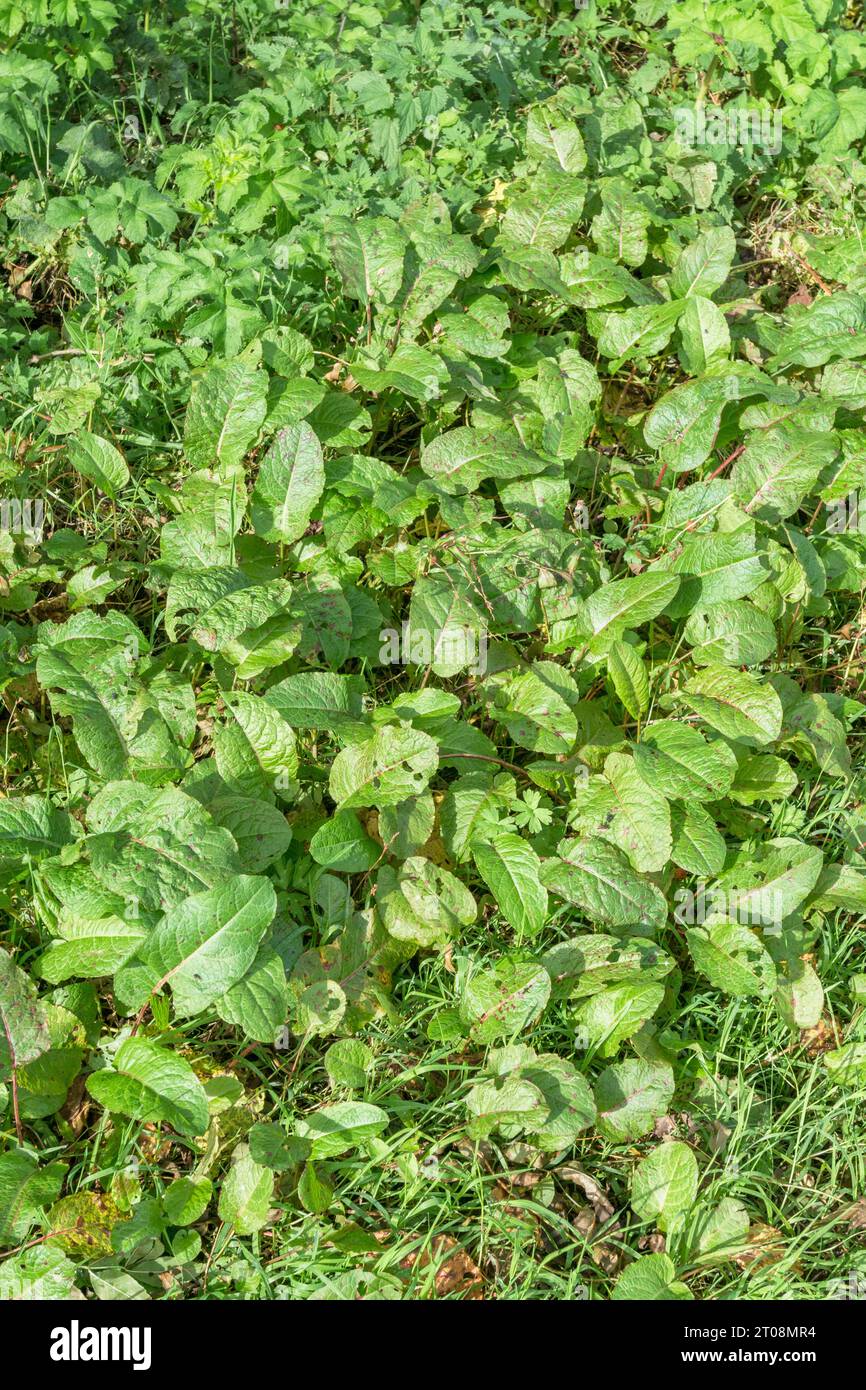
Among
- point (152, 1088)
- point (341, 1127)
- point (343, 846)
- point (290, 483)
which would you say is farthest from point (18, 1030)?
point (290, 483)

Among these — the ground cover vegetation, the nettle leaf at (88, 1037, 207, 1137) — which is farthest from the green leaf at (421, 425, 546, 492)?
the nettle leaf at (88, 1037, 207, 1137)

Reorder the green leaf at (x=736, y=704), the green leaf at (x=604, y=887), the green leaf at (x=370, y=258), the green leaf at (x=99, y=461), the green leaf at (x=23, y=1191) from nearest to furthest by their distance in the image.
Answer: the green leaf at (x=23, y=1191)
the green leaf at (x=604, y=887)
the green leaf at (x=736, y=704)
the green leaf at (x=99, y=461)
the green leaf at (x=370, y=258)

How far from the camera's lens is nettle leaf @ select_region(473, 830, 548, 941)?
2652 millimetres

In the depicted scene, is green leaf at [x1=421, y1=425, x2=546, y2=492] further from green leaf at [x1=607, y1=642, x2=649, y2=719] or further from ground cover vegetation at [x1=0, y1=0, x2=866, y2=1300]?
green leaf at [x1=607, y1=642, x2=649, y2=719]

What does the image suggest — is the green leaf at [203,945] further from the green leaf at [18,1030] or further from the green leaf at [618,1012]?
the green leaf at [618,1012]

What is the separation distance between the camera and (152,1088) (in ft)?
7.45

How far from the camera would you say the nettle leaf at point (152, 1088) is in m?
A: 2.23

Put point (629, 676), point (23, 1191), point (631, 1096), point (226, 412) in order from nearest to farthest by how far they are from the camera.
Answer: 1. point (23, 1191)
2. point (631, 1096)
3. point (629, 676)
4. point (226, 412)

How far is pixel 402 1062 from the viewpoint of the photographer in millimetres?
2602

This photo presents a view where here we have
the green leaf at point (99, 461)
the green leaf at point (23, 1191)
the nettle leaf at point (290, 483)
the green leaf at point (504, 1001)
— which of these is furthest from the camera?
the green leaf at point (99, 461)

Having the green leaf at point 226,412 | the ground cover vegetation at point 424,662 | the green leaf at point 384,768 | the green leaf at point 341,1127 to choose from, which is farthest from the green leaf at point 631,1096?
the green leaf at point 226,412

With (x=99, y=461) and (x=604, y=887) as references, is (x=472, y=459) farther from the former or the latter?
(x=604, y=887)

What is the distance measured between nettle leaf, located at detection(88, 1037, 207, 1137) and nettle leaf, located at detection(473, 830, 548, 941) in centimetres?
75

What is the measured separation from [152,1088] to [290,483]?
60.1 inches
